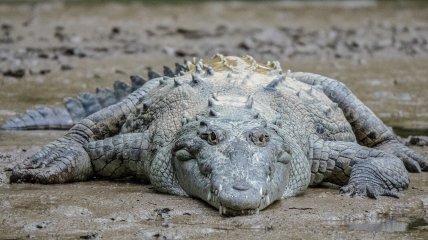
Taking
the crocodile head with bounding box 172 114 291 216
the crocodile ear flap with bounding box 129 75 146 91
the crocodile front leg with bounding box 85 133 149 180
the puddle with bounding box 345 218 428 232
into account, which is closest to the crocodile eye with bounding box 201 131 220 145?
the crocodile head with bounding box 172 114 291 216

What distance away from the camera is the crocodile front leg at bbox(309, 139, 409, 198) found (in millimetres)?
6359

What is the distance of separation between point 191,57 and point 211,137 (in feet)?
27.1

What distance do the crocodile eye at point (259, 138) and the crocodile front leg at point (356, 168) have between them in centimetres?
72

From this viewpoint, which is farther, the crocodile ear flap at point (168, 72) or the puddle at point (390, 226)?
the crocodile ear flap at point (168, 72)

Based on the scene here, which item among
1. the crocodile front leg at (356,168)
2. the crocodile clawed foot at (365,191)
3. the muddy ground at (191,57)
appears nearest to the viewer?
the muddy ground at (191,57)

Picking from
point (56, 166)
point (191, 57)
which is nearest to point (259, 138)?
point (56, 166)

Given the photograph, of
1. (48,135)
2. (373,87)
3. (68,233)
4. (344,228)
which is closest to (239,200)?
(344,228)

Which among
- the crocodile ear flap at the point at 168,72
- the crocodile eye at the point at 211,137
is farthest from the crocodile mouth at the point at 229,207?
the crocodile ear flap at the point at 168,72

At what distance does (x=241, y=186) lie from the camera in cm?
544

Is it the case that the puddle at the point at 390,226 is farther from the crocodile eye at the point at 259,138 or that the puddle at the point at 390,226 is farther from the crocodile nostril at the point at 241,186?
the crocodile eye at the point at 259,138

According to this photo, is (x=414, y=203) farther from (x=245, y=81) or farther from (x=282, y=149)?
(x=245, y=81)

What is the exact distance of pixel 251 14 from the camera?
2034cm

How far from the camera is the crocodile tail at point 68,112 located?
28.5 feet

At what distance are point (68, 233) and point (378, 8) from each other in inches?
687
